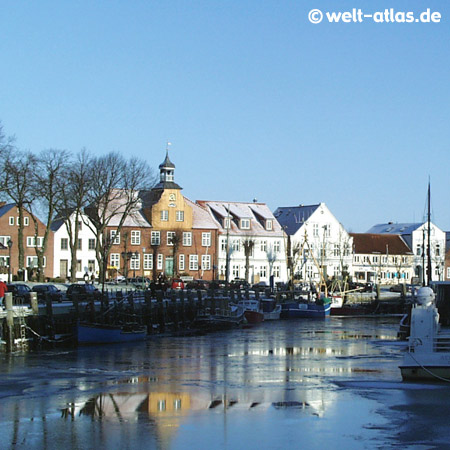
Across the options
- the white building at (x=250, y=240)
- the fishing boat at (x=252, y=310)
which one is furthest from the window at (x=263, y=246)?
the fishing boat at (x=252, y=310)

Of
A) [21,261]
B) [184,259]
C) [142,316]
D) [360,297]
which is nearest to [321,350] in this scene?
[142,316]

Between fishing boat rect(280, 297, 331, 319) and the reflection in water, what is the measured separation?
1301 inches

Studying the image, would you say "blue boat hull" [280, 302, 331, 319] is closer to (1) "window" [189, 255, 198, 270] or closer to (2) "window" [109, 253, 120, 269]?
(2) "window" [109, 253, 120, 269]

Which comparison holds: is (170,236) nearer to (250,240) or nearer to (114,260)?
(114,260)

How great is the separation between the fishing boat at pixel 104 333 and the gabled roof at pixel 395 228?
101427mm

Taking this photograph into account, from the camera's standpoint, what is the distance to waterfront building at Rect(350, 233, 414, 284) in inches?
5443

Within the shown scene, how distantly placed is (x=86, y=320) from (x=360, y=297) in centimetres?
5197

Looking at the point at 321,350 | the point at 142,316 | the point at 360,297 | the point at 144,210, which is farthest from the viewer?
the point at 144,210

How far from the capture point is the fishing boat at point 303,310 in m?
81.4

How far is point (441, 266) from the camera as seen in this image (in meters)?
141

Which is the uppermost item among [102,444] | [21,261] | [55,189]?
[55,189]

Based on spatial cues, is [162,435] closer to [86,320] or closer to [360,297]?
[86,320]

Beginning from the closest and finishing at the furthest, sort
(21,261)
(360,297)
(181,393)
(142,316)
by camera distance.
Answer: (181,393) < (142,316) < (21,261) < (360,297)

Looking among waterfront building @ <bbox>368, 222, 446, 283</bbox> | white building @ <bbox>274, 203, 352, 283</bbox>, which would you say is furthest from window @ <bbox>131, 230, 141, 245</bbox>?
waterfront building @ <bbox>368, 222, 446, 283</bbox>
